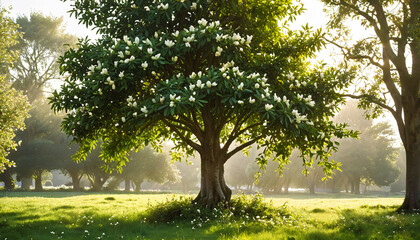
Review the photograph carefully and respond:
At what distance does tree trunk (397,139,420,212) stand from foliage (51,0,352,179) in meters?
8.26

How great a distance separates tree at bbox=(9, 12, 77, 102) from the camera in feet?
165

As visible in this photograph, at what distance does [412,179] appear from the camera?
1959 cm

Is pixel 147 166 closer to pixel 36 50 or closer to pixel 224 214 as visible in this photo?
pixel 36 50

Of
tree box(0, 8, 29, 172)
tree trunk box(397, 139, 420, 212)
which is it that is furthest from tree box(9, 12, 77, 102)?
tree trunk box(397, 139, 420, 212)

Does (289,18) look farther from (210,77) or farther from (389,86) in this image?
(389,86)

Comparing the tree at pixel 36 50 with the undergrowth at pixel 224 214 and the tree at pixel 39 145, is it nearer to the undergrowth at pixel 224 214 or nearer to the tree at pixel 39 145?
the tree at pixel 39 145

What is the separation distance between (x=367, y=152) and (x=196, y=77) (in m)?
60.2

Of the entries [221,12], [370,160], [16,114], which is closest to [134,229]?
[221,12]

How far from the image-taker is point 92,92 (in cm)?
1145

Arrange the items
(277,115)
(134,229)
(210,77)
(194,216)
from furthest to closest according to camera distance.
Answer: (194,216), (134,229), (210,77), (277,115)

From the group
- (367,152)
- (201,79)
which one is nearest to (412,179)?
(201,79)

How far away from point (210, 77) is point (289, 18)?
5.89m

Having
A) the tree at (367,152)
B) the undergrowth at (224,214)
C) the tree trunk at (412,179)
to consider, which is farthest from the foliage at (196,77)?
the tree at (367,152)

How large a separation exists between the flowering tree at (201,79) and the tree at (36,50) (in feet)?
136
